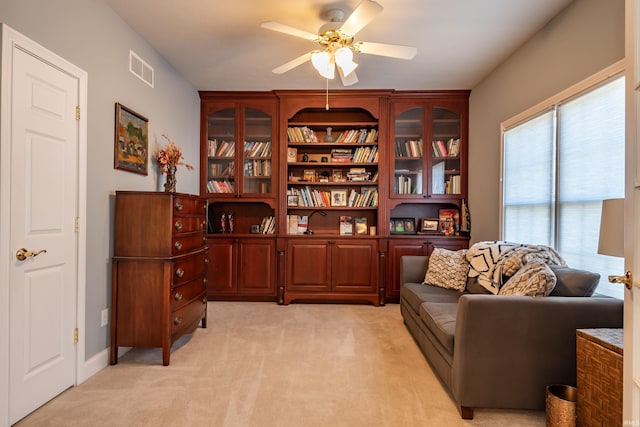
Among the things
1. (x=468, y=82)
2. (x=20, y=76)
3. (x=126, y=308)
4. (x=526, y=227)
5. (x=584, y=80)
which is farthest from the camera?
(x=468, y=82)

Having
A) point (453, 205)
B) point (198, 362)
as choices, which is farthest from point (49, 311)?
point (453, 205)

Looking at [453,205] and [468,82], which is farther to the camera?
[453,205]

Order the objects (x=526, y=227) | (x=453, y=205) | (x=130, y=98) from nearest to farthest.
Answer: (x=130, y=98) → (x=526, y=227) → (x=453, y=205)

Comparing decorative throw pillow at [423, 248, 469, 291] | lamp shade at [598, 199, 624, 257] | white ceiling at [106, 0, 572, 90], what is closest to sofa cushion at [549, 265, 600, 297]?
lamp shade at [598, 199, 624, 257]

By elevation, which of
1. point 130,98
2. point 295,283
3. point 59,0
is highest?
point 59,0

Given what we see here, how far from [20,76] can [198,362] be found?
216 centimetres

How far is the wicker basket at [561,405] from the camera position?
168cm

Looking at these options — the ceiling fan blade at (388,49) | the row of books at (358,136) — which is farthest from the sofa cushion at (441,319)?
the row of books at (358,136)

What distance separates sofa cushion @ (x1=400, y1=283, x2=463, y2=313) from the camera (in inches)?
113

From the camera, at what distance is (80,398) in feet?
6.93

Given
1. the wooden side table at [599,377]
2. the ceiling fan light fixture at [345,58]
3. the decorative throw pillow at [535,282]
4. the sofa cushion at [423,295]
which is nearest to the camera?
the wooden side table at [599,377]

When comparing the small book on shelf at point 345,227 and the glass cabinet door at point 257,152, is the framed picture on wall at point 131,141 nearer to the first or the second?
the glass cabinet door at point 257,152

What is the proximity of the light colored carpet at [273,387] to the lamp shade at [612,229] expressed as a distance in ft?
3.44

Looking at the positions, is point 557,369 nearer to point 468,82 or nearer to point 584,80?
point 584,80
